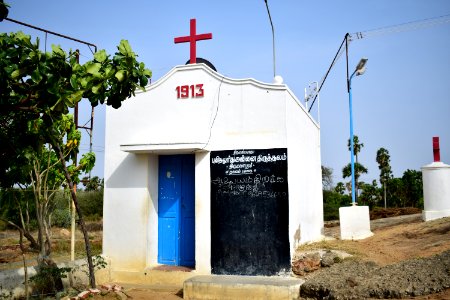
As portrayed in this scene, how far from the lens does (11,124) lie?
679 centimetres

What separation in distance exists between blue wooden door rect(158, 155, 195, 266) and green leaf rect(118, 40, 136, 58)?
454 centimetres

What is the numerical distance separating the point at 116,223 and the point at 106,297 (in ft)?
9.09

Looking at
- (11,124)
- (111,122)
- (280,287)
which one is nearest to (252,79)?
(111,122)

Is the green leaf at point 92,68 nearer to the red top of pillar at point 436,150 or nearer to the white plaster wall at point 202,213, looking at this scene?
the white plaster wall at point 202,213

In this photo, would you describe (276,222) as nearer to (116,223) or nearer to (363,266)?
(363,266)

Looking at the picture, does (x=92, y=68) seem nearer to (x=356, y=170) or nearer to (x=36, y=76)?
(x=36, y=76)

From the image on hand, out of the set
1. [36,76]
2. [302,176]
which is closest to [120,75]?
[36,76]

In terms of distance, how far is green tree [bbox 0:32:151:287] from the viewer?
5082mm

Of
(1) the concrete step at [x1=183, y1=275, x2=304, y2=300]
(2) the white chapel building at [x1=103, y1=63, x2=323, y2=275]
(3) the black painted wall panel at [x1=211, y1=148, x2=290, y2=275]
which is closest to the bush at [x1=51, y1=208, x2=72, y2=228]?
(2) the white chapel building at [x1=103, y1=63, x2=323, y2=275]

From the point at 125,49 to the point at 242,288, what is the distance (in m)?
4.85

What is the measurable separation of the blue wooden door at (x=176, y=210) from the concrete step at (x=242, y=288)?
1429mm

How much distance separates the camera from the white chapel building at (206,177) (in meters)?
9.18

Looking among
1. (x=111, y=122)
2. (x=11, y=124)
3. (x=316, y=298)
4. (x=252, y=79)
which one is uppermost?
(x=252, y=79)

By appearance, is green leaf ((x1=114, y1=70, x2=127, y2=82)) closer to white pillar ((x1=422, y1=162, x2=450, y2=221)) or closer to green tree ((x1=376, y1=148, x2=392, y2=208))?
white pillar ((x1=422, y1=162, x2=450, y2=221))
